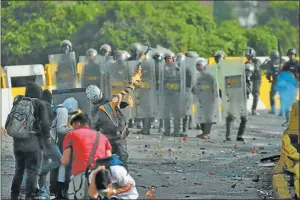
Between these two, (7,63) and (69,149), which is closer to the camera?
(69,149)

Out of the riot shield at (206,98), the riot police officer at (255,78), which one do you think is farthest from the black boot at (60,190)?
the riot police officer at (255,78)

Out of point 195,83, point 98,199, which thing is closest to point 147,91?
point 195,83

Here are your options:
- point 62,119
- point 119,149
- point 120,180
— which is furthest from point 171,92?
point 120,180

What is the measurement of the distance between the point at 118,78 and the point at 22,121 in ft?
31.7

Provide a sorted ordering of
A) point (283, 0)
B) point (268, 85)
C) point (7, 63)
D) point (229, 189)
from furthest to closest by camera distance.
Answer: point (283, 0)
point (7, 63)
point (268, 85)
point (229, 189)

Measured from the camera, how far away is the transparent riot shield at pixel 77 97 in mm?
14198

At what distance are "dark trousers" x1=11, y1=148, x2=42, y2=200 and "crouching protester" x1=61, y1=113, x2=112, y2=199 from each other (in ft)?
6.05

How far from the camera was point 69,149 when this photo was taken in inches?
427

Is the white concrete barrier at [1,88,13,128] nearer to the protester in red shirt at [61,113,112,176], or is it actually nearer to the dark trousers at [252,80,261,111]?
the dark trousers at [252,80,261,111]

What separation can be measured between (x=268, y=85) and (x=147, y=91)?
11.2m

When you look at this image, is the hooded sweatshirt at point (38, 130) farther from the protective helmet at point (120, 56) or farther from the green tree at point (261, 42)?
the green tree at point (261, 42)

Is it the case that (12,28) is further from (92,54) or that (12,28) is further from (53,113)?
(53,113)

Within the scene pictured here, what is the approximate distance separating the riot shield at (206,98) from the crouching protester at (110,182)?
11304 mm

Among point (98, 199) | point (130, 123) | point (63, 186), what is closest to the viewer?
point (98, 199)
